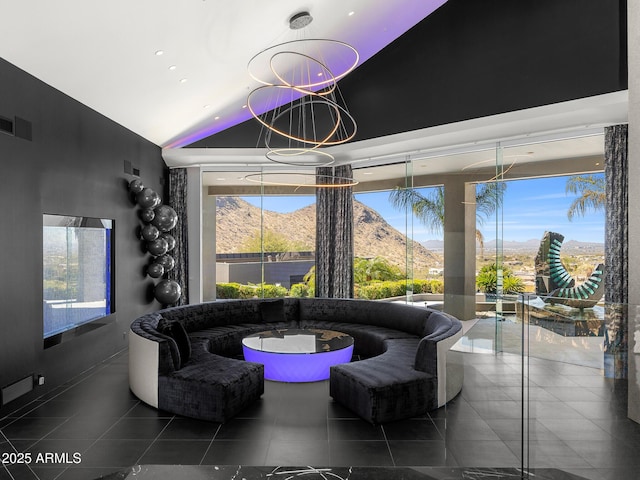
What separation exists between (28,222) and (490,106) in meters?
5.86

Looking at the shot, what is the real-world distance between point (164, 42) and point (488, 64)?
430 centimetres

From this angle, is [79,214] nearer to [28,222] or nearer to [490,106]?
[28,222]

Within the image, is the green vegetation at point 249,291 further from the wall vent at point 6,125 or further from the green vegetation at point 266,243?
the wall vent at point 6,125

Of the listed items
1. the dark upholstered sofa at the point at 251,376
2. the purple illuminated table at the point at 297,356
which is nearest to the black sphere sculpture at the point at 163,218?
the dark upholstered sofa at the point at 251,376

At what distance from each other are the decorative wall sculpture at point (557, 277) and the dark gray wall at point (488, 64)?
2.09 metres

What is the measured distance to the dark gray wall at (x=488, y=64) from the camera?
505cm

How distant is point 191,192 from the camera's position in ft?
29.2

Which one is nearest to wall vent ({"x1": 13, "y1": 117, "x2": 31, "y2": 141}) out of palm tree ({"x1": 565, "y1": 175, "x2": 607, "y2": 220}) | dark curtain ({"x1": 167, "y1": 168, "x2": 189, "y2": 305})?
dark curtain ({"x1": 167, "y1": 168, "x2": 189, "y2": 305})

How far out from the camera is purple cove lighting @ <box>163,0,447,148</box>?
6.21 meters

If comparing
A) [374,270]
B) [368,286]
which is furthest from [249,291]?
[374,270]

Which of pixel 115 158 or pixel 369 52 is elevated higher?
pixel 369 52

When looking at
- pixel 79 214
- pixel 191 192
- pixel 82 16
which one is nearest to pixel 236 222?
pixel 191 192

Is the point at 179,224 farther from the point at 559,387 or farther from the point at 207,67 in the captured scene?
the point at 559,387

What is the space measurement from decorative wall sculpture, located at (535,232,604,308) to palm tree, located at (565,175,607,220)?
0.45 metres
